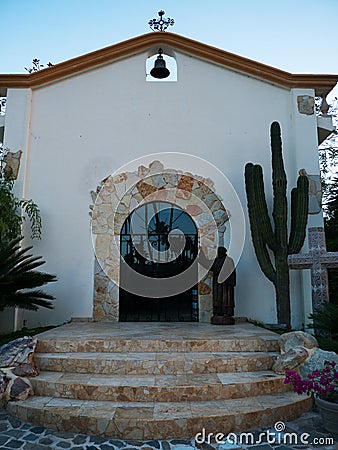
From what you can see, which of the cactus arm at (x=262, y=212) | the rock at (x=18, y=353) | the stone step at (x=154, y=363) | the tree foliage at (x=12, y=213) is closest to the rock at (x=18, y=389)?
the rock at (x=18, y=353)

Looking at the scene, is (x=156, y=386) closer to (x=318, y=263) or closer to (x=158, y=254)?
(x=318, y=263)

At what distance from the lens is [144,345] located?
437cm

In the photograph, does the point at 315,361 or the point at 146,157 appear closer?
the point at 315,361

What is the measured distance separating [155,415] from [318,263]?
3378 mm

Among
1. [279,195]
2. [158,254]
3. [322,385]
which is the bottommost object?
[322,385]

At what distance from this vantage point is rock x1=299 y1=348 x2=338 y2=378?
3889 millimetres

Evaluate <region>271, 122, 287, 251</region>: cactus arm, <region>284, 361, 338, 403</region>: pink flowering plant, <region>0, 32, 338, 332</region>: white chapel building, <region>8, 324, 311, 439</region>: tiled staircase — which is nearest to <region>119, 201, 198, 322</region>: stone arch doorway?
<region>0, 32, 338, 332</region>: white chapel building

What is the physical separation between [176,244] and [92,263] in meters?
1.56

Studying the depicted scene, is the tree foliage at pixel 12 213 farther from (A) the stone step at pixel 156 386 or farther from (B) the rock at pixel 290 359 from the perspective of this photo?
(B) the rock at pixel 290 359

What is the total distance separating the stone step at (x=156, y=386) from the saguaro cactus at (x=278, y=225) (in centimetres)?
225

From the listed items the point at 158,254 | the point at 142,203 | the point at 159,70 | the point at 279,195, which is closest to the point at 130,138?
the point at 142,203

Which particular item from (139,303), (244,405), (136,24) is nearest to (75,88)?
(136,24)

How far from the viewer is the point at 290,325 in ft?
19.8

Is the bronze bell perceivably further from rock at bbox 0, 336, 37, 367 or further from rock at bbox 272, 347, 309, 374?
rock at bbox 272, 347, 309, 374
